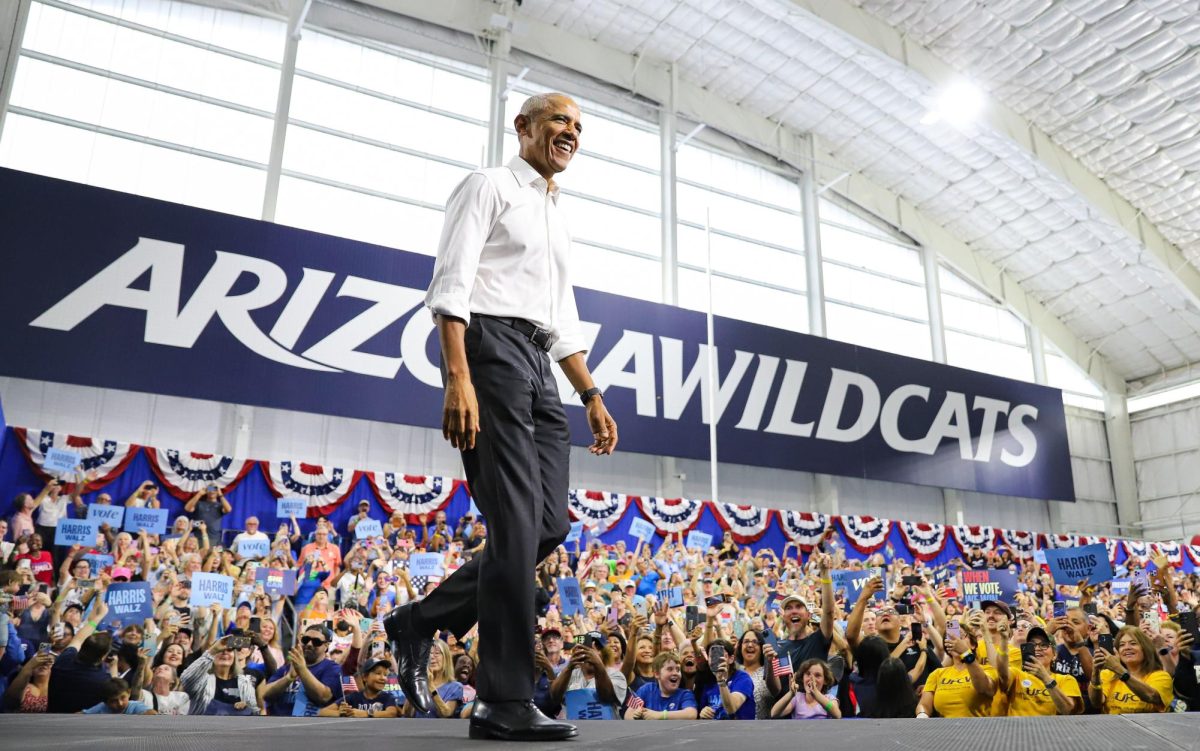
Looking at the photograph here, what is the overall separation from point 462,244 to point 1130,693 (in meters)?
4.39

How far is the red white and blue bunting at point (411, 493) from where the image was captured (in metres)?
9.62

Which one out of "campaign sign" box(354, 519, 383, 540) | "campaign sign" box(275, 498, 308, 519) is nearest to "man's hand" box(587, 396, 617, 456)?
"campaign sign" box(354, 519, 383, 540)

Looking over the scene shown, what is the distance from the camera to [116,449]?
27.8ft

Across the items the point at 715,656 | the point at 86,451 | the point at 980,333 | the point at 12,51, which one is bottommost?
the point at 715,656

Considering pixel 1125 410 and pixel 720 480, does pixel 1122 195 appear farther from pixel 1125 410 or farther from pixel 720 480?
pixel 720 480

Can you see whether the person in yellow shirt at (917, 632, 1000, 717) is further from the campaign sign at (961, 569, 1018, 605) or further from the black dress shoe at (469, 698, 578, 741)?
the black dress shoe at (469, 698, 578, 741)

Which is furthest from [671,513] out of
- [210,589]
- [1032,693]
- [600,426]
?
[600,426]

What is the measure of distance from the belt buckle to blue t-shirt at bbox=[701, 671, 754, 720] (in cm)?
381

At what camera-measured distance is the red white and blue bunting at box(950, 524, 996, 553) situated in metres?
13.5

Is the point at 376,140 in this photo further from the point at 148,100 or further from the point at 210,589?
the point at 210,589

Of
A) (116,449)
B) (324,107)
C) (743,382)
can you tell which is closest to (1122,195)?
(743,382)

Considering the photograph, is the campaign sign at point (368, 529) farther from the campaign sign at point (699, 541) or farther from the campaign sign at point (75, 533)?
the campaign sign at point (699, 541)

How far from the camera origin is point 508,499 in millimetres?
1738

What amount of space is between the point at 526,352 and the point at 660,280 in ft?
41.4
